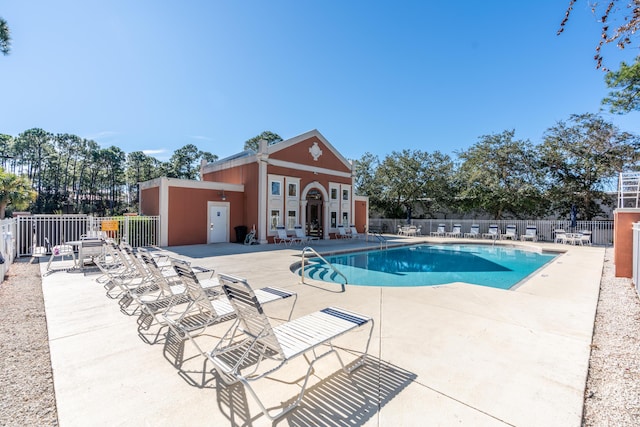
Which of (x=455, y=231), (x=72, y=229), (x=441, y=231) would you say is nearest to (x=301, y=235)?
(x=72, y=229)

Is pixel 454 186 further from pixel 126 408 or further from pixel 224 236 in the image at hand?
pixel 126 408

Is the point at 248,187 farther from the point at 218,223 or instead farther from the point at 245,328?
the point at 245,328

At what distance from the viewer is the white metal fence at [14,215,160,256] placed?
10.9 m

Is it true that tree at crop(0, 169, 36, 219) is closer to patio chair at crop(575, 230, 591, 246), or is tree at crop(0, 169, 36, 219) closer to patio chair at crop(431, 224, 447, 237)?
patio chair at crop(431, 224, 447, 237)

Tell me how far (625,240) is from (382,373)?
8.11 m

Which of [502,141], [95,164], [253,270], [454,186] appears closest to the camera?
[253,270]

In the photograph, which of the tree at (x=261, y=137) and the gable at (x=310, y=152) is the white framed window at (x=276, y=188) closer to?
the gable at (x=310, y=152)

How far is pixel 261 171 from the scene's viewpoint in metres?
16.2

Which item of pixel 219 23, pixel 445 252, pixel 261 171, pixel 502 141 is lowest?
pixel 445 252

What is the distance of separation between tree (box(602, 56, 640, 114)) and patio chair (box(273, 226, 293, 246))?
680 inches

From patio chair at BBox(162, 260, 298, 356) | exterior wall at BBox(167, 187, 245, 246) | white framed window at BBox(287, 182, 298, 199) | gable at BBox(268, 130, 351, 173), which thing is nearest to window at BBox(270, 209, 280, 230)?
white framed window at BBox(287, 182, 298, 199)

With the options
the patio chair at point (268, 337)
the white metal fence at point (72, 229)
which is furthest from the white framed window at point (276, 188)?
the patio chair at point (268, 337)

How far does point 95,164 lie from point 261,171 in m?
33.7

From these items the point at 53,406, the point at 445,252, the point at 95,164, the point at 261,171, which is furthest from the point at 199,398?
the point at 95,164
